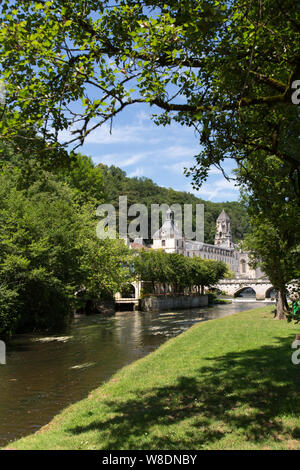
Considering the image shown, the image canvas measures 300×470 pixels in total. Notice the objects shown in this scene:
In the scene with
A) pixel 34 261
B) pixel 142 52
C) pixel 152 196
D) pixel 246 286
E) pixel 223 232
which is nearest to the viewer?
pixel 142 52

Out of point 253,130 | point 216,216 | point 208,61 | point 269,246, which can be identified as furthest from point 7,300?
point 216,216

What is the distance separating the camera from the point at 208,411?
759 cm

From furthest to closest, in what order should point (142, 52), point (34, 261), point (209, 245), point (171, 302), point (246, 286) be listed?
point (209, 245)
point (246, 286)
point (171, 302)
point (34, 261)
point (142, 52)

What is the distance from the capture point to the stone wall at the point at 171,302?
2138 inches

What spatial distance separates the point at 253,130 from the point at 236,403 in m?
6.77

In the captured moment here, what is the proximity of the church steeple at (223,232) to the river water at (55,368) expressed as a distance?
138 metres

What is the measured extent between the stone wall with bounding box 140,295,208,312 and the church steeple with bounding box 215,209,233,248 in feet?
315

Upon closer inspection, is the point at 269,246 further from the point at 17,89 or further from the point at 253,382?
the point at 17,89

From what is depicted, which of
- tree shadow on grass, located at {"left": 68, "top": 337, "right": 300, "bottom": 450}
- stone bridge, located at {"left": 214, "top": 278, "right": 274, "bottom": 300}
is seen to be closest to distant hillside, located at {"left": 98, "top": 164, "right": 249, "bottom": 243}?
stone bridge, located at {"left": 214, "top": 278, "right": 274, "bottom": 300}

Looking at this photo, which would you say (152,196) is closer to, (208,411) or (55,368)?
(55,368)

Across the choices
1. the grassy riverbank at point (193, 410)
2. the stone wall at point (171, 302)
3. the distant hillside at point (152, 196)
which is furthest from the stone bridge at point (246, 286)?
the grassy riverbank at point (193, 410)

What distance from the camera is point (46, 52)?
284 inches

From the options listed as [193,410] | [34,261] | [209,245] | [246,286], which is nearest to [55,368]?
[193,410]

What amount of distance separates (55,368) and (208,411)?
A: 33.4ft
